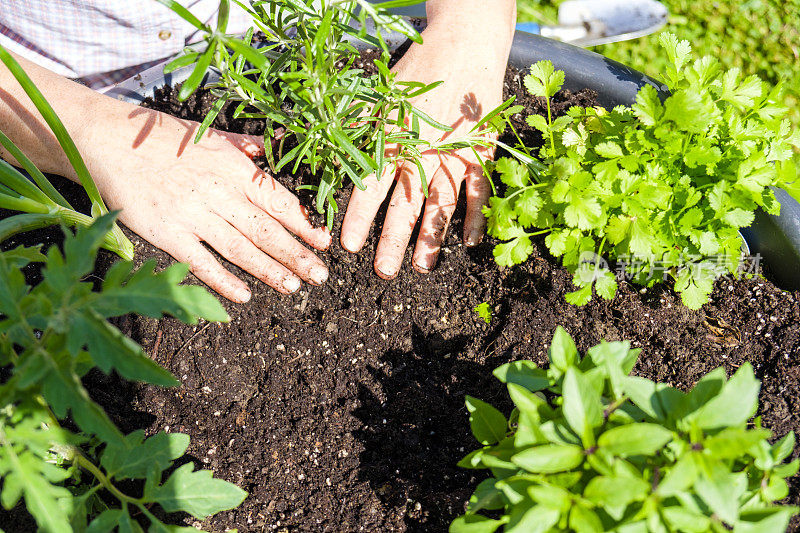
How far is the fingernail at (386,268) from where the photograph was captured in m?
1.52

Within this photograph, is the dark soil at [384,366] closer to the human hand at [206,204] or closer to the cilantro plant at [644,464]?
the human hand at [206,204]

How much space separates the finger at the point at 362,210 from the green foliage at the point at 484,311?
38 centimetres

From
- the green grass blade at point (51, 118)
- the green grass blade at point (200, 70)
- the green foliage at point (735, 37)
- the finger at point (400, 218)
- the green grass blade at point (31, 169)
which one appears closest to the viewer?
the green grass blade at point (200, 70)

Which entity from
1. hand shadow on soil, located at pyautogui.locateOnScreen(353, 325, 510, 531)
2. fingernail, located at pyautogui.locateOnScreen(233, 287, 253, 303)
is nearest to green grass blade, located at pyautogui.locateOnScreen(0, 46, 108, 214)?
fingernail, located at pyautogui.locateOnScreen(233, 287, 253, 303)

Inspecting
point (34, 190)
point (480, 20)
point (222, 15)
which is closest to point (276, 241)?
point (34, 190)

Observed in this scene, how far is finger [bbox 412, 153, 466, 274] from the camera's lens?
1.56 m

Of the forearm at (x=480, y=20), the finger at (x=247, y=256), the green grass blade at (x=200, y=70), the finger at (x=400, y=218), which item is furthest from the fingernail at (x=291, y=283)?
the forearm at (x=480, y=20)

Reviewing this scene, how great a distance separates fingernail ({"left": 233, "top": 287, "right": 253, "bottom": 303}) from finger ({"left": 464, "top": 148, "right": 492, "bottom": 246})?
0.64 metres

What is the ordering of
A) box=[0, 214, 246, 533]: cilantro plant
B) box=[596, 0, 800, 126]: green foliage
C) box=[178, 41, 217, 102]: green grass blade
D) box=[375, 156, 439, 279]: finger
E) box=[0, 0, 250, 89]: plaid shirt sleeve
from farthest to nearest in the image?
box=[596, 0, 800, 126]: green foliage, box=[0, 0, 250, 89]: plaid shirt sleeve, box=[375, 156, 439, 279]: finger, box=[178, 41, 217, 102]: green grass blade, box=[0, 214, 246, 533]: cilantro plant

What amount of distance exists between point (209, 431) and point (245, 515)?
23 centimetres

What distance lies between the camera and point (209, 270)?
1.51 metres

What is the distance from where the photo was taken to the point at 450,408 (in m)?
1.41

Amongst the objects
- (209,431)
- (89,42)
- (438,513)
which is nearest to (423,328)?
(438,513)

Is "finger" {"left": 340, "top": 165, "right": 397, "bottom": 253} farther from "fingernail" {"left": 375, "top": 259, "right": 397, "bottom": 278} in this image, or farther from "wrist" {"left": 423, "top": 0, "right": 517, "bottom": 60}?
"wrist" {"left": 423, "top": 0, "right": 517, "bottom": 60}
